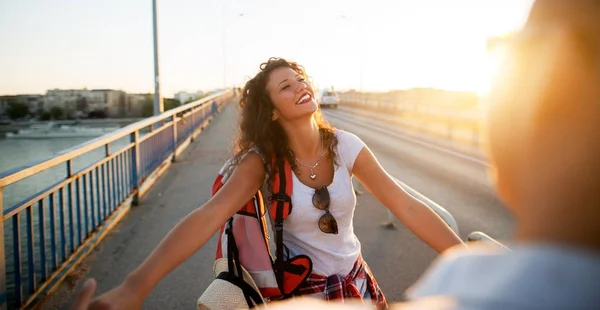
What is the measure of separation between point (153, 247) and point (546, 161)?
5.92 m

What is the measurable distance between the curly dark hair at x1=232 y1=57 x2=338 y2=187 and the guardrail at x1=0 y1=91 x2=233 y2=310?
1.56m

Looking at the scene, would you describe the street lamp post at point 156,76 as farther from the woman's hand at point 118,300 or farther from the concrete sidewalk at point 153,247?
the woman's hand at point 118,300

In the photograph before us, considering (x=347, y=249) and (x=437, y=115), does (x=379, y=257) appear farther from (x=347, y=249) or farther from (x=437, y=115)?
(x=437, y=115)

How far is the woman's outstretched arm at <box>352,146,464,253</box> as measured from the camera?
2.49m

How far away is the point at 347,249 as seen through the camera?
277 cm

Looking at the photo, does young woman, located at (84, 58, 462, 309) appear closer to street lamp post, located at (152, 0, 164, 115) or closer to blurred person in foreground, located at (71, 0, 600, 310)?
blurred person in foreground, located at (71, 0, 600, 310)

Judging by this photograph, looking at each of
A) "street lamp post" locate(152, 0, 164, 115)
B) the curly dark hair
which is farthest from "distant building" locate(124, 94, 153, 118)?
the curly dark hair

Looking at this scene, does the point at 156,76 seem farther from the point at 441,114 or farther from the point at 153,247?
the point at 441,114

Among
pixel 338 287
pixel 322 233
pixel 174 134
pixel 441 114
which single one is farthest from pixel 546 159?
pixel 441 114

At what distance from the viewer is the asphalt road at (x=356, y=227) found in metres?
4.92

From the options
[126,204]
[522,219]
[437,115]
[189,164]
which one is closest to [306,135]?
[522,219]

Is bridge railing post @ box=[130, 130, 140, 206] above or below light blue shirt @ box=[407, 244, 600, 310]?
below

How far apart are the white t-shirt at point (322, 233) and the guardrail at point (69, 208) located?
6.28ft

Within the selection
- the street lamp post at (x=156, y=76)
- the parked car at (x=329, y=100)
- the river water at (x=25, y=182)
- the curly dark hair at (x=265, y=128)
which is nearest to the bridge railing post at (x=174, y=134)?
the street lamp post at (x=156, y=76)
